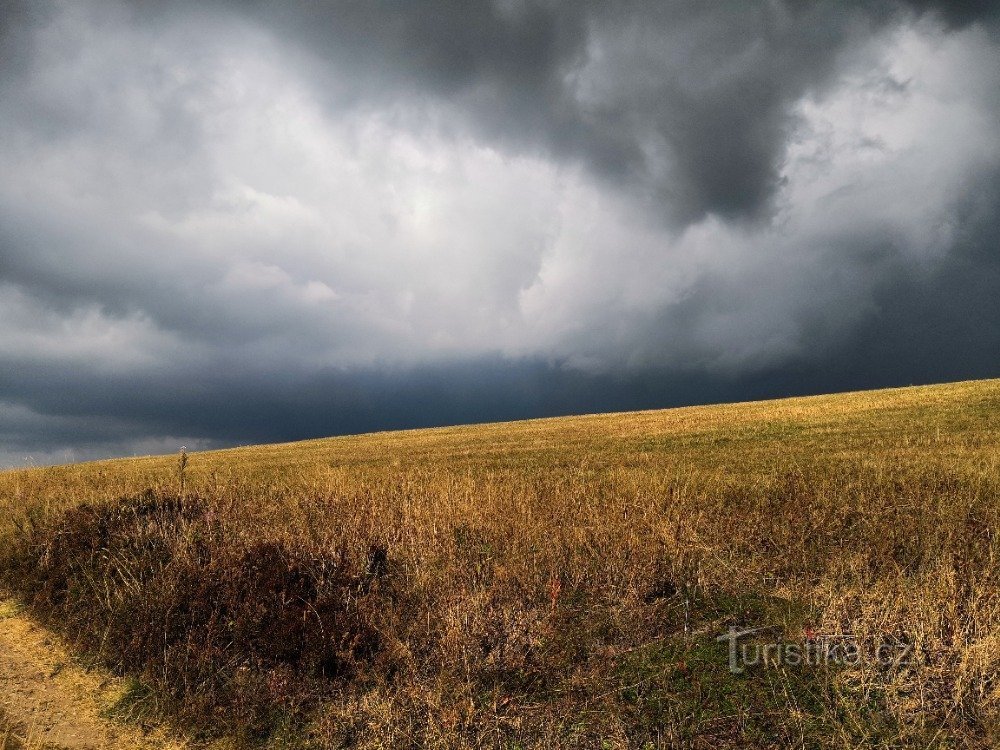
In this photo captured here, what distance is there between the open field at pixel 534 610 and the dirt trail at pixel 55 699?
0.84ft

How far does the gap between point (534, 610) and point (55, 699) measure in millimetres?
4992

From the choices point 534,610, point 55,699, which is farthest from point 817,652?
point 55,699

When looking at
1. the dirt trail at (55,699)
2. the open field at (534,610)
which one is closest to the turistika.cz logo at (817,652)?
the open field at (534,610)

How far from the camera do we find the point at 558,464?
20828 millimetres

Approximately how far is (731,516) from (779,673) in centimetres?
495

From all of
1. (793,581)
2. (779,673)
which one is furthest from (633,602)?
(793,581)

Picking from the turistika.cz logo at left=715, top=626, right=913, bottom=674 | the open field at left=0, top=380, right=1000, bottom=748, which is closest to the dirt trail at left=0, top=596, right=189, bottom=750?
the open field at left=0, top=380, right=1000, bottom=748

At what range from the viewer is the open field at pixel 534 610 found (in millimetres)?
4570

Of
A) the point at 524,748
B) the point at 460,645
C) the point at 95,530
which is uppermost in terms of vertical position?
the point at 95,530

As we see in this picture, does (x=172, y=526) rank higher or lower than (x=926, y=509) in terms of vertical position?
higher

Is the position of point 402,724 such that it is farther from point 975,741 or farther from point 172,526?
point 172,526

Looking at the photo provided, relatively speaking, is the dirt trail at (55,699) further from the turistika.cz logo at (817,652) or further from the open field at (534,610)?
Answer: the turistika.cz logo at (817,652)

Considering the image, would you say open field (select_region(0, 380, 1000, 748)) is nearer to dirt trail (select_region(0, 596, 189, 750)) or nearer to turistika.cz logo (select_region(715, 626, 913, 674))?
turistika.cz logo (select_region(715, 626, 913, 674))

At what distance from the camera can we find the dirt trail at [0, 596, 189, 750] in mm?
5145
